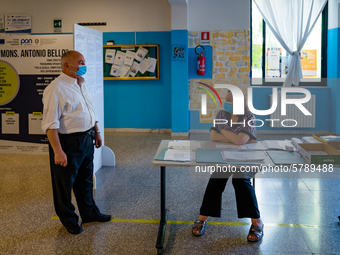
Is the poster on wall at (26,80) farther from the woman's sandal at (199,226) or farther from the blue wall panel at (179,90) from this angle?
the woman's sandal at (199,226)

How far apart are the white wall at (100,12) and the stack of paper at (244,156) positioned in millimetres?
5227

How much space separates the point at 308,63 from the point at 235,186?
5376 mm

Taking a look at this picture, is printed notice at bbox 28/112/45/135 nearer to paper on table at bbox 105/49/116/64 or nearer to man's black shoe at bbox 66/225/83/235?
paper on table at bbox 105/49/116/64

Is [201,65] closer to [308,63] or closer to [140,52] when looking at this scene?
[140,52]

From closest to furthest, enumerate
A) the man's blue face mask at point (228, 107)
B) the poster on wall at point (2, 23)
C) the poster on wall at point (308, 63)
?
the man's blue face mask at point (228, 107), the poster on wall at point (308, 63), the poster on wall at point (2, 23)

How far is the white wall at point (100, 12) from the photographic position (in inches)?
293

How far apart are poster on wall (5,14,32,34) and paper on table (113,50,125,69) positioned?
195cm

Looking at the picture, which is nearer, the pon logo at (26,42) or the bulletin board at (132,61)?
the pon logo at (26,42)

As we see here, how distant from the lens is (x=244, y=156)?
2.63 m

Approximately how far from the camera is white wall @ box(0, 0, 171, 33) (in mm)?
7438

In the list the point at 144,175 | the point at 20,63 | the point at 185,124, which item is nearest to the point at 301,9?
the point at 185,124

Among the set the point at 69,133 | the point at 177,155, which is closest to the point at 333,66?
the point at 177,155

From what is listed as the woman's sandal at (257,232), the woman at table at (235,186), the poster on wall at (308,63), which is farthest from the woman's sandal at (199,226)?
the poster on wall at (308,63)

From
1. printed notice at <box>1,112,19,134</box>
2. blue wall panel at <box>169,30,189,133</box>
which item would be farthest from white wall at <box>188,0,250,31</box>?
printed notice at <box>1,112,19,134</box>
